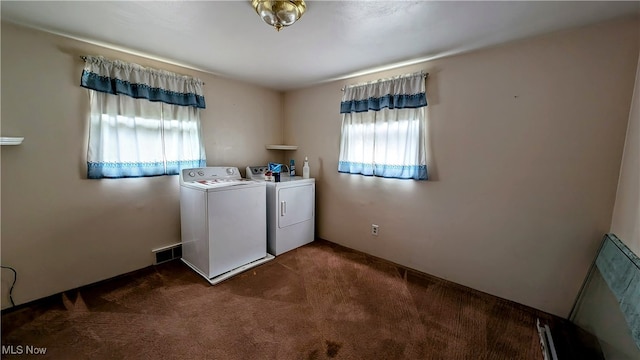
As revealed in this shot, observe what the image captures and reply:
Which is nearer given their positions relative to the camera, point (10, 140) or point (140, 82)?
point (10, 140)

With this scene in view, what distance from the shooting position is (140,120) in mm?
2273

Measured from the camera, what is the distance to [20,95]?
1.74 meters

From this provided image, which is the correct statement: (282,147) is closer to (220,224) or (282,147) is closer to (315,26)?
(220,224)

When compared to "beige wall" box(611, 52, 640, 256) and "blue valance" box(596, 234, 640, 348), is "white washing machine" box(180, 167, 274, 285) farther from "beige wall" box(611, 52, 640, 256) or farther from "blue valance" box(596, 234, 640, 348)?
"beige wall" box(611, 52, 640, 256)

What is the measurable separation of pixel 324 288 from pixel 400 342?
796 mm

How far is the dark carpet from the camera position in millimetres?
1506

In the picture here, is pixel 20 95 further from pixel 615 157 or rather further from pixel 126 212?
pixel 615 157

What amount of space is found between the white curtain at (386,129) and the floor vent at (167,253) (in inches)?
81.5

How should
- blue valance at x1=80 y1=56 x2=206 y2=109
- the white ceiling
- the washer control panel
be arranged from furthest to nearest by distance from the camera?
the washer control panel
blue valance at x1=80 y1=56 x2=206 y2=109
the white ceiling

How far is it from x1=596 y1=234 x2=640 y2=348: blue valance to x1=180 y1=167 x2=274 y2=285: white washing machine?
8.65 feet

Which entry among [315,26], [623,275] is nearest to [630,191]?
[623,275]

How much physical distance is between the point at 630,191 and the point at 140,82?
3724 millimetres

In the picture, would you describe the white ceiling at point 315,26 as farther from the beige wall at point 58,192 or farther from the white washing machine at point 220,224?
the white washing machine at point 220,224

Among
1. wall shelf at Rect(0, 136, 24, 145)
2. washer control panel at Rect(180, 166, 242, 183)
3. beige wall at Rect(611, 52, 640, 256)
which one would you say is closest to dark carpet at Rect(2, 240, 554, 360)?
beige wall at Rect(611, 52, 640, 256)
